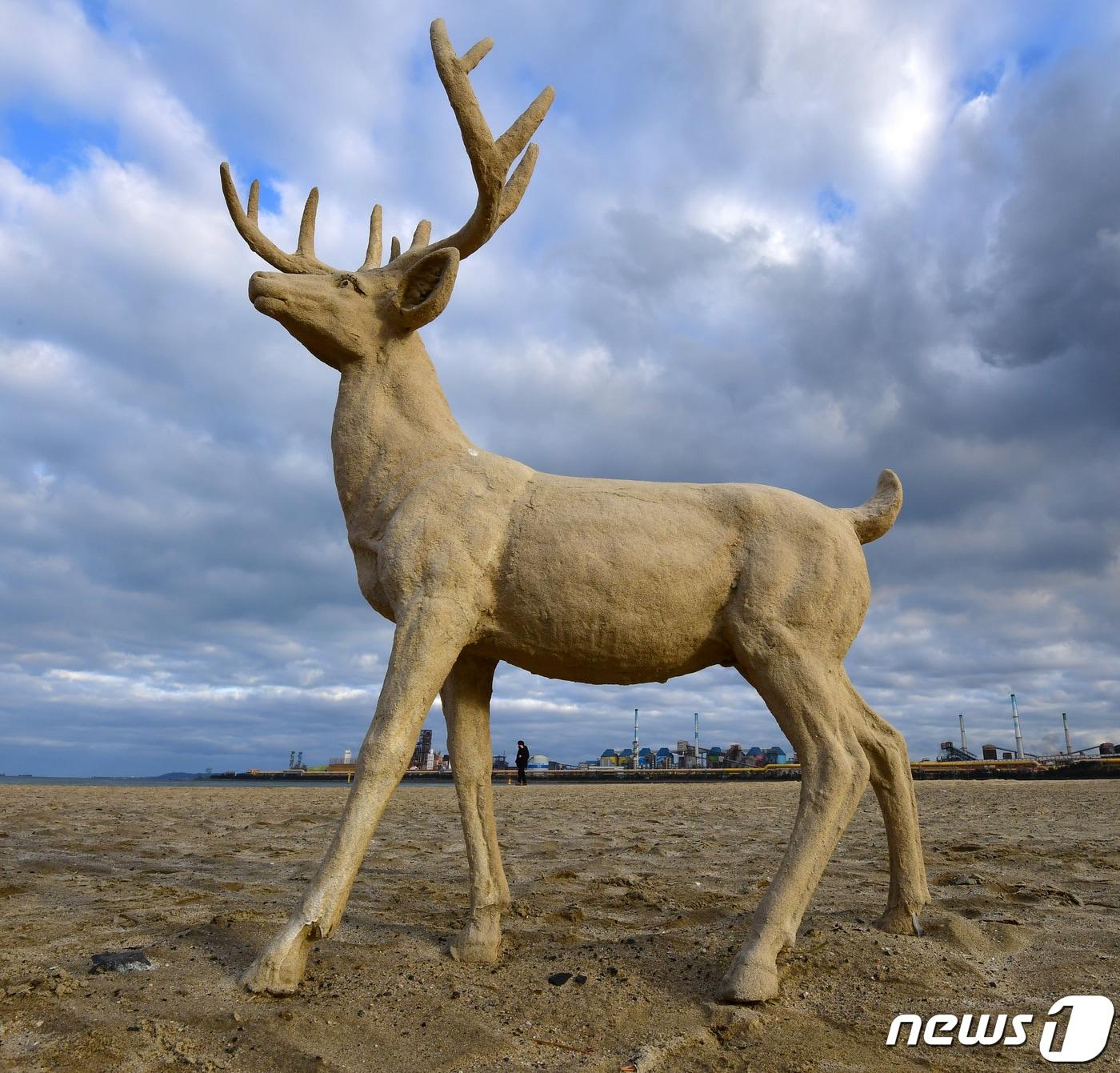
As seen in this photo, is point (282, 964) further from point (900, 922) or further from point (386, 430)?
point (900, 922)

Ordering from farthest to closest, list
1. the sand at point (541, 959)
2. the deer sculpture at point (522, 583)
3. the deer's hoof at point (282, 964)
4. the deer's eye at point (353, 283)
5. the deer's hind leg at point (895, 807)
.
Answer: the deer's eye at point (353, 283) → the deer's hind leg at point (895, 807) → the deer sculpture at point (522, 583) → the deer's hoof at point (282, 964) → the sand at point (541, 959)

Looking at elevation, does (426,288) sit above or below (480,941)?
above

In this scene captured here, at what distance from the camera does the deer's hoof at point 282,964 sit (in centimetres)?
344

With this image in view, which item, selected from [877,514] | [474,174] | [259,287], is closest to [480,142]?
[474,174]

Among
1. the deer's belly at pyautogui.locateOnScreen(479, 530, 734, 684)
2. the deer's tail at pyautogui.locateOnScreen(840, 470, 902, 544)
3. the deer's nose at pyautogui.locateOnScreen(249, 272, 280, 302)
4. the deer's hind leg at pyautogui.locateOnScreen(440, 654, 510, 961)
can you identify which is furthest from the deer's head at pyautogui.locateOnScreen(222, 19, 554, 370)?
the deer's tail at pyautogui.locateOnScreen(840, 470, 902, 544)

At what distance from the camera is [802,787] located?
12.9 ft

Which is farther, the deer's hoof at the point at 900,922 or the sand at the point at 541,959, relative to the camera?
the deer's hoof at the point at 900,922

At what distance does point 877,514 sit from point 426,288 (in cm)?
287

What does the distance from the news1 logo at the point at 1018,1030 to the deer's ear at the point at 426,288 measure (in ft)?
13.2

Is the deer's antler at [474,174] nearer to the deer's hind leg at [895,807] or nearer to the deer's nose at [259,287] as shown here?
the deer's nose at [259,287]

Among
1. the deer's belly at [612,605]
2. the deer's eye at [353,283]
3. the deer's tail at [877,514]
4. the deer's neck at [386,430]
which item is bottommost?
the deer's belly at [612,605]

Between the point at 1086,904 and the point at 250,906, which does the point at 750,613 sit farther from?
the point at 250,906

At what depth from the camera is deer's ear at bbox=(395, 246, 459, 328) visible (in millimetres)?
4492

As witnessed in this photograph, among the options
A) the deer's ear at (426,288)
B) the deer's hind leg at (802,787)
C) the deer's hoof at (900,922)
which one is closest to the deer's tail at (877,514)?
the deer's hind leg at (802,787)
